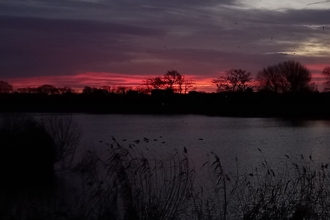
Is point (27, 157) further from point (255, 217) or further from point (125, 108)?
point (125, 108)

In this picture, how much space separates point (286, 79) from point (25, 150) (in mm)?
76527

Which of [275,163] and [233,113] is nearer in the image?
[275,163]

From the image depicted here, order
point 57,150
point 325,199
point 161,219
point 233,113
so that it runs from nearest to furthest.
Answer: point 161,219 → point 325,199 → point 57,150 → point 233,113

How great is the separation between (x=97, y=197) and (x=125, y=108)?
76835 millimetres

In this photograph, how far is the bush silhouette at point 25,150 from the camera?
69.0 ft

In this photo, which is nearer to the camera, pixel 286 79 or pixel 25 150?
pixel 25 150

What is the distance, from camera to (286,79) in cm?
9362

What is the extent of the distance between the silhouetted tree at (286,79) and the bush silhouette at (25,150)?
71861 millimetres

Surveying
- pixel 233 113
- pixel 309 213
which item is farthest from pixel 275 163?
pixel 233 113

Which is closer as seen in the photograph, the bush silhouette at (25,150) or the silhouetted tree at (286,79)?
the bush silhouette at (25,150)

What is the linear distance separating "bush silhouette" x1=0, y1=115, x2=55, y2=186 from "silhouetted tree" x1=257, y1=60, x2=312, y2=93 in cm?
7186

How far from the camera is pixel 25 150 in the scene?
881 inches

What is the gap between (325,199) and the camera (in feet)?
38.2

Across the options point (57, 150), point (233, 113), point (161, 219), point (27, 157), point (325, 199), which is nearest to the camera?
point (161, 219)
